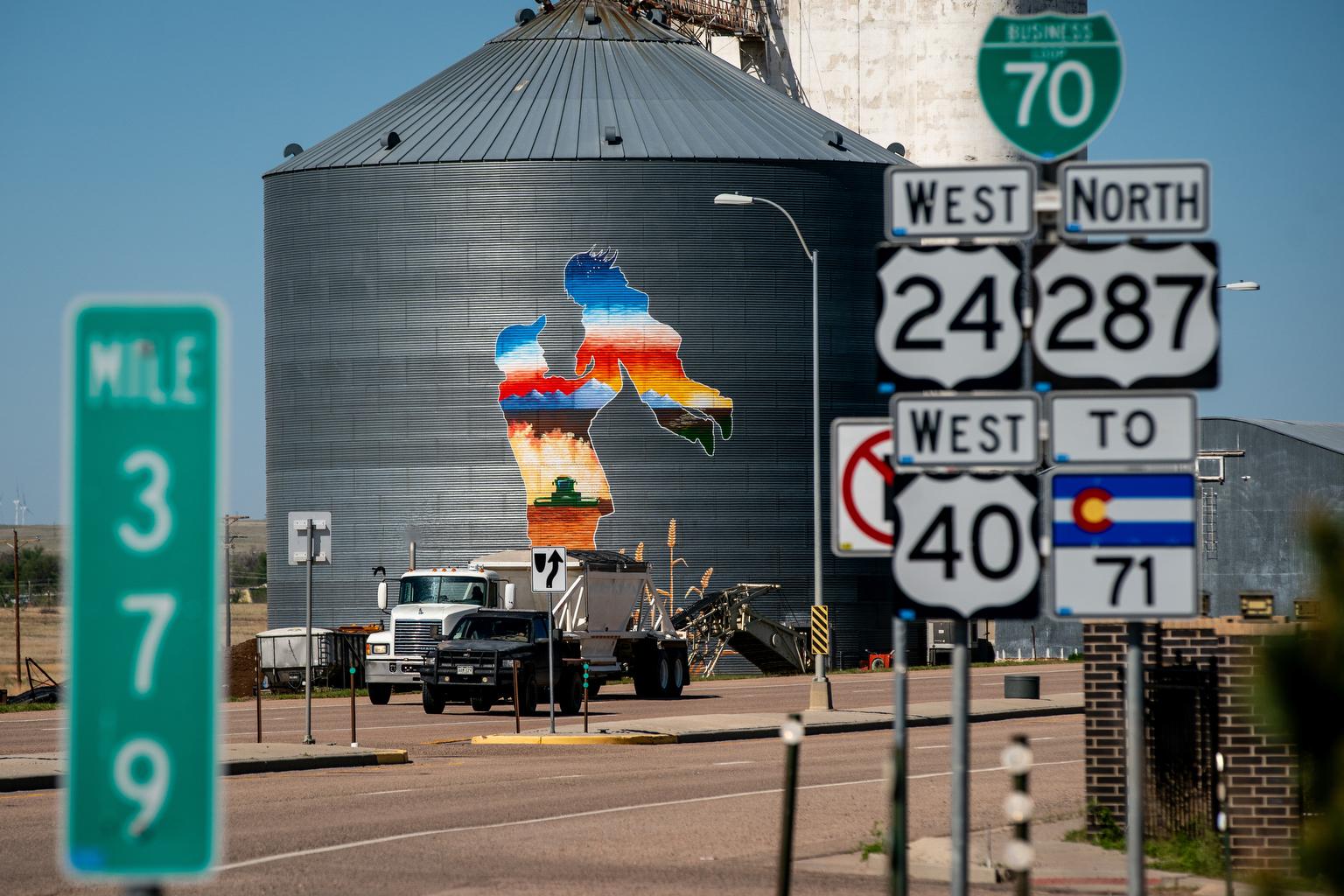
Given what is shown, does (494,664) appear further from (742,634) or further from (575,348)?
(575,348)

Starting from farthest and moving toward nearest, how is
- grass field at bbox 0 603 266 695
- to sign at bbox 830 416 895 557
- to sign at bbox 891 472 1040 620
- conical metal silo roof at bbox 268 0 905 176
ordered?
grass field at bbox 0 603 266 695 → conical metal silo roof at bbox 268 0 905 176 → to sign at bbox 830 416 895 557 → to sign at bbox 891 472 1040 620

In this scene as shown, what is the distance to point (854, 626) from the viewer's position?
68375mm

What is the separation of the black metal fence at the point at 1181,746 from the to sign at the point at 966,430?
6804 millimetres

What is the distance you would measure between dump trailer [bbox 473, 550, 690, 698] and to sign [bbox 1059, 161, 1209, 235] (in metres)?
33.5

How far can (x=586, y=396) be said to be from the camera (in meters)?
66.7

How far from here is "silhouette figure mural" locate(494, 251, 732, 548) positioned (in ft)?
218

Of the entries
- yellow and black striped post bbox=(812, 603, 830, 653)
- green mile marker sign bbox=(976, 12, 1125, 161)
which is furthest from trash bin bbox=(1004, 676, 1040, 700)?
green mile marker sign bbox=(976, 12, 1125, 161)

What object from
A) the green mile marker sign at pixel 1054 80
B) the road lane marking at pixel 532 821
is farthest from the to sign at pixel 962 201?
the road lane marking at pixel 532 821

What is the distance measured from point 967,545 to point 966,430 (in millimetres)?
502

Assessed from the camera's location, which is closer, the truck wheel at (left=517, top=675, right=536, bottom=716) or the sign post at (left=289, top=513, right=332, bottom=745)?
the sign post at (left=289, top=513, right=332, bottom=745)

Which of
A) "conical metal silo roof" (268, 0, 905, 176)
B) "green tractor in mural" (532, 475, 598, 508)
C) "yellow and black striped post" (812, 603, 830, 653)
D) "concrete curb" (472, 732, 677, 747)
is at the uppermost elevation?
"conical metal silo roof" (268, 0, 905, 176)

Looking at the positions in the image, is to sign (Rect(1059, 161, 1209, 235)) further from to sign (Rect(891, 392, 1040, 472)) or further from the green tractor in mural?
the green tractor in mural

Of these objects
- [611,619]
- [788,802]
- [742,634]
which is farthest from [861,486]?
[742,634]

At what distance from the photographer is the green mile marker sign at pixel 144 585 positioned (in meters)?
4.01
